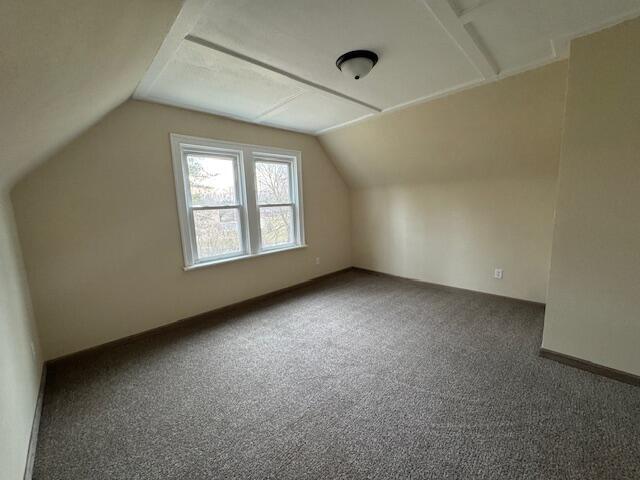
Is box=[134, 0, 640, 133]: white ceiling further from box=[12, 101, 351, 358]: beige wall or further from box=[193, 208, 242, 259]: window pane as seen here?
box=[193, 208, 242, 259]: window pane

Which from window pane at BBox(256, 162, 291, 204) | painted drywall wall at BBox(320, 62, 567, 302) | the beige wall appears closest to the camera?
the beige wall

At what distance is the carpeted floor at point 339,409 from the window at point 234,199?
1137 mm

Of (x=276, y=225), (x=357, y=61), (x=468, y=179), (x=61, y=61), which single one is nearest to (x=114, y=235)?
(x=61, y=61)

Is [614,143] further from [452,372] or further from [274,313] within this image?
[274,313]

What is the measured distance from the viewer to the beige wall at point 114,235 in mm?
2197

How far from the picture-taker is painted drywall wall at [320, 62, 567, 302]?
8.68ft

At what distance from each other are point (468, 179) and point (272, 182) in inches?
108

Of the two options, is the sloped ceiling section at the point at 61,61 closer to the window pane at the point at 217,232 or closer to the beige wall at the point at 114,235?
the beige wall at the point at 114,235

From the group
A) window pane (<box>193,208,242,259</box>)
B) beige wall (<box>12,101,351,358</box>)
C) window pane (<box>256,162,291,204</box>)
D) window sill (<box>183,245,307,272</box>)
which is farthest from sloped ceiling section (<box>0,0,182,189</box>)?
window pane (<box>256,162,291,204</box>)

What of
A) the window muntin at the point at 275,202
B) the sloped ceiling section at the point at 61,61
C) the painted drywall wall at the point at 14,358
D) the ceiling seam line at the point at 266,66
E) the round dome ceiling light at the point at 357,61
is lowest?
the painted drywall wall at the point at 14,358

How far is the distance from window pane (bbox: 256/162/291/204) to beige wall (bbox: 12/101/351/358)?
486mm

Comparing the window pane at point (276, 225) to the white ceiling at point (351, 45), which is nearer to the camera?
the white ceiling at point (351, 45)

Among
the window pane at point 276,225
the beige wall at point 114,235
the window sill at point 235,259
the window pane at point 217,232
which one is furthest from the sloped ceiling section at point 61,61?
the window pane at point 276,225

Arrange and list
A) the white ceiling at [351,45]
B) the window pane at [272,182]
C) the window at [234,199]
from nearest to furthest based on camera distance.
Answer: the white ceiling at [351,45] < the window at [234,199] < the window pane at [272,182]
